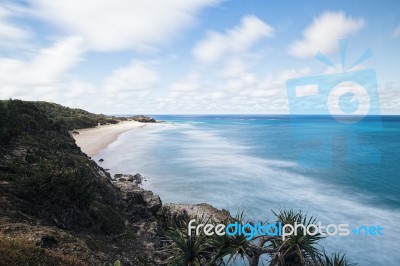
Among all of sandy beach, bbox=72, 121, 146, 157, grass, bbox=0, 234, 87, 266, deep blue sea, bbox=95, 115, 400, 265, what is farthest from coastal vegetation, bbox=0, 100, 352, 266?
sandy beach, bbox=72, 121, 146, 157

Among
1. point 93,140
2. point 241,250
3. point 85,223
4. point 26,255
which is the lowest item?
point 241,250

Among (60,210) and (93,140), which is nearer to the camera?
(60,210)

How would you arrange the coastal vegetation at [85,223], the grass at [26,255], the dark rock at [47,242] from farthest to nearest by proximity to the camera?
the coastal vegetation at [85,223] → the dark rock at [47,242] → the grass at [26,255]

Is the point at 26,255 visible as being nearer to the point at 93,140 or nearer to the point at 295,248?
the point at 295,248

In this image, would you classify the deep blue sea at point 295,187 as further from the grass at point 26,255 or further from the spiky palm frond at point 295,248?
the grass at point 26,255

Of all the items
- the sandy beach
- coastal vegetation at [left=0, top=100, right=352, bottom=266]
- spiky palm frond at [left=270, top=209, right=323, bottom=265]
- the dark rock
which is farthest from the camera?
the sandy beach

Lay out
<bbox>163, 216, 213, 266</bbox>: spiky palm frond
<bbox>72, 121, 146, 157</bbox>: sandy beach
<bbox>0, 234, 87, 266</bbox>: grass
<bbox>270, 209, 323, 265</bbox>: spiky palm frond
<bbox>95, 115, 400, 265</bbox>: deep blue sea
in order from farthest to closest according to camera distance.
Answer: <bbox>72, 121, 146, 157</bbox>: sandy beach, <bbox>95, 115, 400, 265</bbox>: deep blue sea, <bbox>163, 216, 213, 266</bbox>: spiky palm frond, <bbox>270, 209, 323, 265</bbox>: spiky palm frond, <bbox>0, 234, 87, 266</bbox>: grass

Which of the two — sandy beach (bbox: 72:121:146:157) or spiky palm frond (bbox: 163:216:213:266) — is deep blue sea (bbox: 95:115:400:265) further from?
spiky palm frond (bbox: 163:216:213:266)

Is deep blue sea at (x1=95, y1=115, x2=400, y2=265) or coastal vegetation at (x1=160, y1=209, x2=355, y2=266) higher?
coastal vegetation at (x1=160, y1=209, x2=355, y2=266)

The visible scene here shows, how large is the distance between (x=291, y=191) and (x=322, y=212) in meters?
5.51

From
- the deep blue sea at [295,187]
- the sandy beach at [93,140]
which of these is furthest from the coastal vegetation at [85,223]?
the sandy beach at [93,140]

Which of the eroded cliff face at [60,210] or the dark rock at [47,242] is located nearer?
the dark rock at [47,242]

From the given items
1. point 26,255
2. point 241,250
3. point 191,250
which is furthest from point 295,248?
point 26,255

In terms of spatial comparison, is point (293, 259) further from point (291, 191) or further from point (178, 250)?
point (291, 191)
